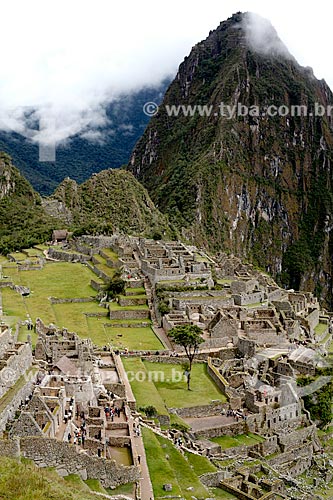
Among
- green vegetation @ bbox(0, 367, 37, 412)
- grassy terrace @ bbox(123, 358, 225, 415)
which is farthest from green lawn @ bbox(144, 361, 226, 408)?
green vegetation @ bbox(0, 367, 37, 412)

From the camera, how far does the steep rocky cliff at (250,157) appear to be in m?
141

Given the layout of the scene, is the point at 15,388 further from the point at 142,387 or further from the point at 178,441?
the point at 142,387

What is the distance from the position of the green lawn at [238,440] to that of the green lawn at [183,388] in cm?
214

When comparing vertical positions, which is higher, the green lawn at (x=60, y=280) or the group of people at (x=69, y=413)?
the group of people at (x=69, y=413)

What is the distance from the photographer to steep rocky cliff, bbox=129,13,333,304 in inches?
5541

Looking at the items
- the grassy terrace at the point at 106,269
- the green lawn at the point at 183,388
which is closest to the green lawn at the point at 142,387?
the green lawn at the point at 183,388

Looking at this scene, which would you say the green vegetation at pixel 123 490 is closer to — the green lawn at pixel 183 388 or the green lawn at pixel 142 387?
the green lawn at pixel 142 387

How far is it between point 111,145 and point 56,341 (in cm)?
12259

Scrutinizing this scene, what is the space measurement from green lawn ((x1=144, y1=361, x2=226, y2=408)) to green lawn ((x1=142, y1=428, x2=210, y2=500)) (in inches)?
215

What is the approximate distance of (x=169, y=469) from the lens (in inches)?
877

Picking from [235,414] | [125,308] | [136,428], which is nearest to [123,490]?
[136,428]

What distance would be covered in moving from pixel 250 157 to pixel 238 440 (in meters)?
131

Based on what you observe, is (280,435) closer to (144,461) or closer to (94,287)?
(144,461)

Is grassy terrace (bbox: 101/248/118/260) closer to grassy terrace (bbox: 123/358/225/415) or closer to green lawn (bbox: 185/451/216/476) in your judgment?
grassy terrace (bbox: 123/358/225/415)
